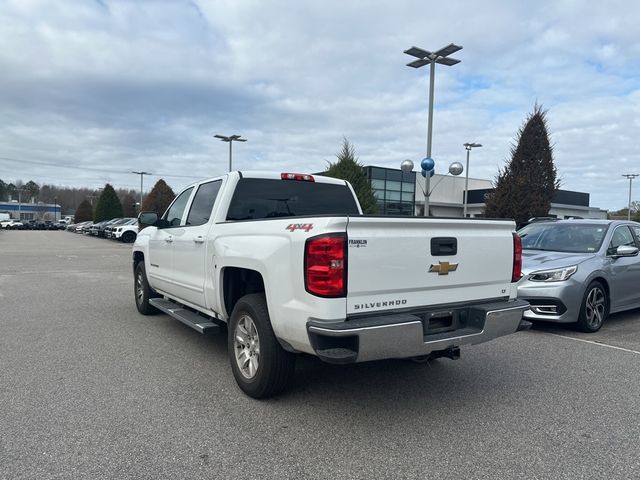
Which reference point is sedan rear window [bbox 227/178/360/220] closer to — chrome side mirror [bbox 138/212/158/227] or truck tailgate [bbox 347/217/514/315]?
truck tailgate [bbox 347/217/514/315]

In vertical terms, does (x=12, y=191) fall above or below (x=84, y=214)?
above

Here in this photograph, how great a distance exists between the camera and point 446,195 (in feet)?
159

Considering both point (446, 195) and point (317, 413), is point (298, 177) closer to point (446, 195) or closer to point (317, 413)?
point (317, 413)

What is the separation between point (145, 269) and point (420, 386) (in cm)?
459

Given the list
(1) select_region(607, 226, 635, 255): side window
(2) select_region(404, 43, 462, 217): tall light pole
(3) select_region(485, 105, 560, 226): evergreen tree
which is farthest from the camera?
(3) select_region(485, 105, 560, 226): evergreen tree

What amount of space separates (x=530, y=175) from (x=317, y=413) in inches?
708

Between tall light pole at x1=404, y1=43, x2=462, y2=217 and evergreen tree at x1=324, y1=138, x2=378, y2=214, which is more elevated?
tall light pole at x1=404, y1=43, x2=462, y2=217

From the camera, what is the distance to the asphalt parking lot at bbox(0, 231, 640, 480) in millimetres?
3098

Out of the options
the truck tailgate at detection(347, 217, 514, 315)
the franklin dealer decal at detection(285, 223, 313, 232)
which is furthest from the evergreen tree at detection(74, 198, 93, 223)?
the truck tailgate at detection(347, 217, 514, 315)

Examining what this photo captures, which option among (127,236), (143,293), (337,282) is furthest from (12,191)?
(337,282)

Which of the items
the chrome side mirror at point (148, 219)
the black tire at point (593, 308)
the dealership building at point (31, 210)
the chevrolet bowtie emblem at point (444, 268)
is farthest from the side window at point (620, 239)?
the dealership building at point (31, 210)

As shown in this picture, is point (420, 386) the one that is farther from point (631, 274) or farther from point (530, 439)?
point (631, 274)

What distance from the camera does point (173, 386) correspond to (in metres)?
4.45

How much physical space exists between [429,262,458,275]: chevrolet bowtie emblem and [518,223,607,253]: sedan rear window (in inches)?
170
